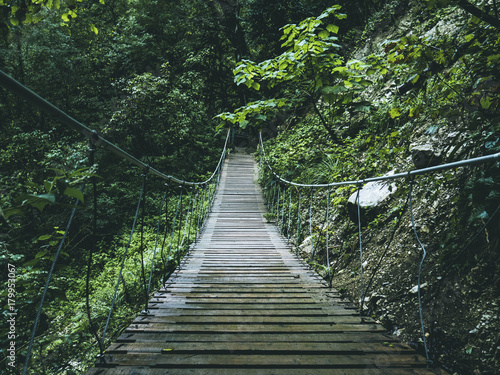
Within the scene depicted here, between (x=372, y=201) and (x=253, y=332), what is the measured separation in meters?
2.15

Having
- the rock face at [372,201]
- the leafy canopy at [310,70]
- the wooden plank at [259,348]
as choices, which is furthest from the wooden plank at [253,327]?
the leafy canopy at [310,70]

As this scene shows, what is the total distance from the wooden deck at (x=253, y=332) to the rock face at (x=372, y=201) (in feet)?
3.03

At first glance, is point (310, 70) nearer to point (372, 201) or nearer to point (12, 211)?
point (372, 201)

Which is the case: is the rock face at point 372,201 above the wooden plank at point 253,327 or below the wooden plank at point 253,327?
above

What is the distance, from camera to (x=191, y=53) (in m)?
10.3

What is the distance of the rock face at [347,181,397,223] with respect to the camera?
2.95m

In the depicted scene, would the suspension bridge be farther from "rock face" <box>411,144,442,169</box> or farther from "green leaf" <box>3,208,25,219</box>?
"rock face" <box>411,144,442,169</box>

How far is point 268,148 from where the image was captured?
8.74 meters

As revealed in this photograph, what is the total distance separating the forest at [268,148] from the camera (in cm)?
159

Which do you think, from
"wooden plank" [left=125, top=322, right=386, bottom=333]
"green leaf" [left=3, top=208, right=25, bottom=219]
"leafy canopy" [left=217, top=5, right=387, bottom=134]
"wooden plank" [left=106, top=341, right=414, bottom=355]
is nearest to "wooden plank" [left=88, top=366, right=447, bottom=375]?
"wooden plank" [left=106, top=341, right=414, bottom=355]

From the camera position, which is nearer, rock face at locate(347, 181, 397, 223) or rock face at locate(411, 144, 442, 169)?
rock face at locate(411, 144, 442, 169)

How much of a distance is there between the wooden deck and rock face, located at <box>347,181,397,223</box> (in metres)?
0.92

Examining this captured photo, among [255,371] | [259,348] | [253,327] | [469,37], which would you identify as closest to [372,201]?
[469,37]

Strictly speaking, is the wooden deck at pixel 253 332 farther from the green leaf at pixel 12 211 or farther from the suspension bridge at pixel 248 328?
the green leaf at pixel 12 211
